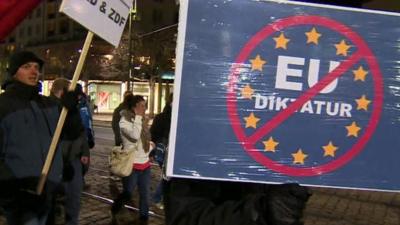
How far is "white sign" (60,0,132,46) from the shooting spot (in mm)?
3365

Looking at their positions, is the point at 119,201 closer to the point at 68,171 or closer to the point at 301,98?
the point at 68,171

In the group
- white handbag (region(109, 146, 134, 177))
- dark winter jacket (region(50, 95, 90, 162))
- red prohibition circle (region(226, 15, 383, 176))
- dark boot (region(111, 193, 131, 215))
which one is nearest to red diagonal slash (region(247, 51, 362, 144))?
red prohibition circle (region(226, 15, 383, 176))

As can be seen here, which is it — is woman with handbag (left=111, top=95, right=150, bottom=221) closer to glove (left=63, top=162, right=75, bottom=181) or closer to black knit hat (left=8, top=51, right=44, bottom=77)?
glove (left=63, top=162, right=75, bottom=181)

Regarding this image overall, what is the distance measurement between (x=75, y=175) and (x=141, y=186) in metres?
1.09

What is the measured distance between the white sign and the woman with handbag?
10.5ft

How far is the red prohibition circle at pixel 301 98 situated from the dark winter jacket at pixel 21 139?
8.77 feet

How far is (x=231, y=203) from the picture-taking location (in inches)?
66.2

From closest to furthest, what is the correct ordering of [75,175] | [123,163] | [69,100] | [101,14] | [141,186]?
[101,14], [69,100], [75,175], [123,163], [141,186]

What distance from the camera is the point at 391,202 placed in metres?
8.61

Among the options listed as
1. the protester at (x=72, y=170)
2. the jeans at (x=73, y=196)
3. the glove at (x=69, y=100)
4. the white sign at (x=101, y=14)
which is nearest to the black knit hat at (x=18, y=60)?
the glove at (x=69, y=100)

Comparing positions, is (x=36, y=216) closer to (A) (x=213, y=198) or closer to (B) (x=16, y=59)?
(B) (x=16, y=59)

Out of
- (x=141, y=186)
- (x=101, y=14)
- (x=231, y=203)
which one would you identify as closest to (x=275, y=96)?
(x=231, y=203)

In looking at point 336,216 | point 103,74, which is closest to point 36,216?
point 336,216

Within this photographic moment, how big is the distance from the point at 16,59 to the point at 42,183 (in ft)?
3.29
